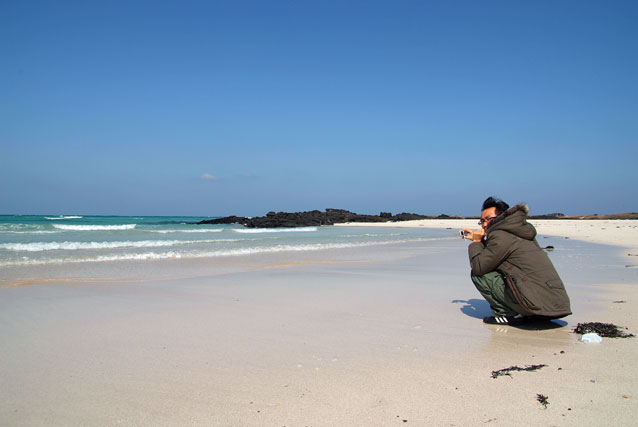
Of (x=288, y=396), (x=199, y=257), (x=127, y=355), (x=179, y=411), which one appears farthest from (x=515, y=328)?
(x=199, y=257)

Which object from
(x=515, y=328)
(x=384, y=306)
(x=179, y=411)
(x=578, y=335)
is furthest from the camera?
(x=384, y=306)

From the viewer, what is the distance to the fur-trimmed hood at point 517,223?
4.04 m

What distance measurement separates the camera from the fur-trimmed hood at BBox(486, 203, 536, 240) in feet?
13.2

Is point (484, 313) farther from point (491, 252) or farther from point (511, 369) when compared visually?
point (511, 369)

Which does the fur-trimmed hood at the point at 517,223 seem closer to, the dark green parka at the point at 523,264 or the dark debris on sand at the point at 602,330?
the dark green parka at the point at 523,264

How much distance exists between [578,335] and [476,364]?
143 centimetres

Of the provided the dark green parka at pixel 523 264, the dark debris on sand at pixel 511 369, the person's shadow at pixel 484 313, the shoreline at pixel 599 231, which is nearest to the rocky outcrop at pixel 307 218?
the shoreline at pixel 599 231

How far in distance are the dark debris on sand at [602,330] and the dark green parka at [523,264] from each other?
0.20 m

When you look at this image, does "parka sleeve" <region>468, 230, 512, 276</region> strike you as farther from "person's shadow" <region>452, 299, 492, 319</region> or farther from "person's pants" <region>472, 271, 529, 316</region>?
"person's shadow" <region>452, 299, 492, 319</region>

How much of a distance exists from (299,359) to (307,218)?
4506 cm

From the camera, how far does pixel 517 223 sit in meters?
4.06

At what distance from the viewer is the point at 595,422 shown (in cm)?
225

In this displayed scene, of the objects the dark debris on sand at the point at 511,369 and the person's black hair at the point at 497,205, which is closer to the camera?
the dark debris on sand at the point at 511,369

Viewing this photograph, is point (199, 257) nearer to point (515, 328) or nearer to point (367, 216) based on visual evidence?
point (515, 328)
